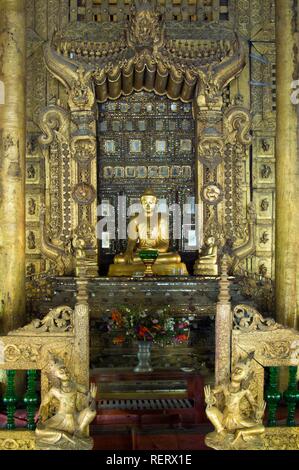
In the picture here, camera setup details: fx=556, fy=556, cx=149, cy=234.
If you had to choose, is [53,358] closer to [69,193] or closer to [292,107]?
[69,193]

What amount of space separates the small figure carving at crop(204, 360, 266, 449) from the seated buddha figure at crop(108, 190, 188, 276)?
3.57 metres

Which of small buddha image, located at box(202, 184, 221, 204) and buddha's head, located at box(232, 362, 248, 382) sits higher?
small buddha image, located at box(202, 184, 221, 204)

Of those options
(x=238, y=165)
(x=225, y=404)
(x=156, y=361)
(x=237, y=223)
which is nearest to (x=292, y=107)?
(x=238, y=165)

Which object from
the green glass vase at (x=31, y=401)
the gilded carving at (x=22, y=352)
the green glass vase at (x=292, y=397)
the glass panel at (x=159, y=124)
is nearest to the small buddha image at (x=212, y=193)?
the glass panel at (x=159, y=124)

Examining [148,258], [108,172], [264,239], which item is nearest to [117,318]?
[148,258]

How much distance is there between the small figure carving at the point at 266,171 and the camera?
Answer: 8.43 meters

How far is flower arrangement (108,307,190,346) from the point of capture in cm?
630

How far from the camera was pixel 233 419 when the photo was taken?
4684 mm

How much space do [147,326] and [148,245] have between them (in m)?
2.47

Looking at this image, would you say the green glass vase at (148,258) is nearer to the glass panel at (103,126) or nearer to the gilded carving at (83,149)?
the gilded carving at (83,149)

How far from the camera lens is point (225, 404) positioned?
15.5ft

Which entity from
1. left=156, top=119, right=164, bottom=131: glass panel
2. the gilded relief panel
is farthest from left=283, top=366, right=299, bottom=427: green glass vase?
left=156, top=119, right=164, bottom=131: glass panel

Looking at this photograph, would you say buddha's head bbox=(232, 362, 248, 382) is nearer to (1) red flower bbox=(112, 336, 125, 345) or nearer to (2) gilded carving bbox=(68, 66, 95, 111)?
(1) red flower bbox=(112, 336, 125, 345)

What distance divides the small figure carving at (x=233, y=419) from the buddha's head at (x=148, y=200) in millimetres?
4272
